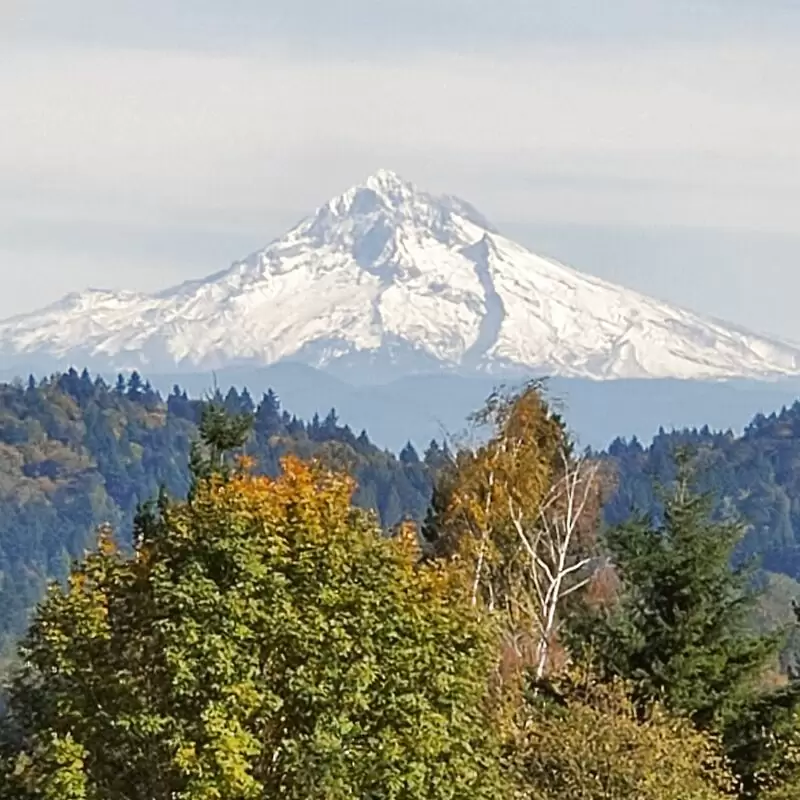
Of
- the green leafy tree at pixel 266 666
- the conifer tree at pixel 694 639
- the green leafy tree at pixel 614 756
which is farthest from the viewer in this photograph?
the conifer tree at pixel 694 639

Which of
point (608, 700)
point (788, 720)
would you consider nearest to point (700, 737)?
point (608, 700)

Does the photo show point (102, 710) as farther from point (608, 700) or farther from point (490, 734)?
point (608, 700)

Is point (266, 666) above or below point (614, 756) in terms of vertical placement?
above

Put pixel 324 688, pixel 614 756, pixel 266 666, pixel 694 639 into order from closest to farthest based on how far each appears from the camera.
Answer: pixel 324 688, pixel 266 666, pixel 614 756, pixel 694 639

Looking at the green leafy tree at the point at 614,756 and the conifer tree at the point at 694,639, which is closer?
the green leafy tree at the point at 614,756

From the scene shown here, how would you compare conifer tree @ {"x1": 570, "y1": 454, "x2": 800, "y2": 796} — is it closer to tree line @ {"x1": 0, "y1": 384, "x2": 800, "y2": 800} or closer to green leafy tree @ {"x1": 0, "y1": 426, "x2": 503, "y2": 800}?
tree line @ {"x1": 0, "y1": 384, "x2": 800, "y2": 800}

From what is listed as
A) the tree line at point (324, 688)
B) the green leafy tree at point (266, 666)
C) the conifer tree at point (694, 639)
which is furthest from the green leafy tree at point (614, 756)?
the conifer tree at point (694, 639)

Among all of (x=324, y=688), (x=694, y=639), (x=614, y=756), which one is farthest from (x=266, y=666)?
(x=694, y=639)

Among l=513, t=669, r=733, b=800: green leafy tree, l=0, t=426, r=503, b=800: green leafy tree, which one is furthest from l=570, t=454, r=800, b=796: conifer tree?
l=0, t=426, r=503, b=800: green leafy tree

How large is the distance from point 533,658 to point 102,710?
12160mm

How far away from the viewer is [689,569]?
98.0ft

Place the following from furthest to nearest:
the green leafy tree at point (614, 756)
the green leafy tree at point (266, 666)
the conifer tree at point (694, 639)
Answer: the conifer tree at point (694, 639)
the green leafy tree at point (614, 756)
the green leafy tree at point (266, 666)

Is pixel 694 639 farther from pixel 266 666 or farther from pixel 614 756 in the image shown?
pixel 266 666

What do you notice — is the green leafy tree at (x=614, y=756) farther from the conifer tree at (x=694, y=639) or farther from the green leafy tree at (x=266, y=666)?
the conifer tree at (x=694, y=639)
